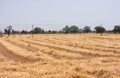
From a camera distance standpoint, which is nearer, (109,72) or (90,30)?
(109,72)

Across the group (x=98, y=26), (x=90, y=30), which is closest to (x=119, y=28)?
(x=98, y=26)

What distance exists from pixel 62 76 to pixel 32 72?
8.30 feet

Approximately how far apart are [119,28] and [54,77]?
453 ft

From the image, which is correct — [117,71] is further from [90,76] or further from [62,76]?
[62,76]

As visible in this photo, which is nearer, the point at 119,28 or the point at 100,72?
the point at 100,72

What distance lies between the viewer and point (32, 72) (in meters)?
17.0

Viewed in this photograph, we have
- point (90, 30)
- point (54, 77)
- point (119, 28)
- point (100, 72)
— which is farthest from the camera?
point (90, 30)

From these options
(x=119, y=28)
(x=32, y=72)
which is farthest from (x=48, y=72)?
(x=119, y=28)

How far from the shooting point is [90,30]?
197 meters

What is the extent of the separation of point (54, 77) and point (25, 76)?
1.73m

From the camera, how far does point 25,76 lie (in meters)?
15.7

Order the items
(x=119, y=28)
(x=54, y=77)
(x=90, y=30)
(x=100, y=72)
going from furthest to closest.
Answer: (x=90, y=30)
(x=119, y=28)
(x=100, y=72)
(x=54, y=77)

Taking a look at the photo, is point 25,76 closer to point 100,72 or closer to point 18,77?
point 18,77

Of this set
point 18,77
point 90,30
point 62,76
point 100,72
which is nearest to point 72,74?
point 62,76
